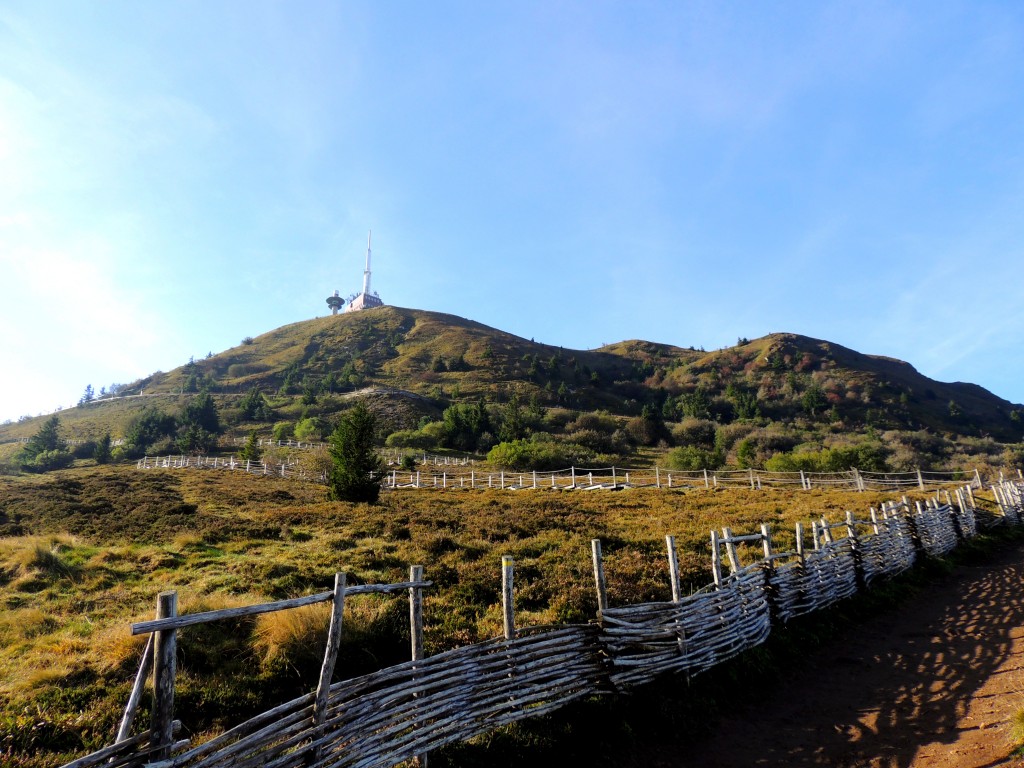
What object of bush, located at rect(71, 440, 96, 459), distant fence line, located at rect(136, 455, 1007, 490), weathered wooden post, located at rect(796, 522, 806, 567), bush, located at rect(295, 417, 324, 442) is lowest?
weathered wooden post, located at rect(796, 522, 806, 567)

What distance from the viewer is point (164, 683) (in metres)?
3.72

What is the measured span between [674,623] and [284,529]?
1397 cm

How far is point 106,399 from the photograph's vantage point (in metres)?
114

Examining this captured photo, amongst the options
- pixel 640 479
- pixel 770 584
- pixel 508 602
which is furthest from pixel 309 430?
pixel 508 602

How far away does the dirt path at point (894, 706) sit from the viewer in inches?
235

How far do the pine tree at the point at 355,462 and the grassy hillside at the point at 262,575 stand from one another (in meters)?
1.46

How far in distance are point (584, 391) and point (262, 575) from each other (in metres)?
96.8

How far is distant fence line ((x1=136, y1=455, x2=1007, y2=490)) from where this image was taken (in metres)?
31.7

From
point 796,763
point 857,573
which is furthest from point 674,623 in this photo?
point 857,573

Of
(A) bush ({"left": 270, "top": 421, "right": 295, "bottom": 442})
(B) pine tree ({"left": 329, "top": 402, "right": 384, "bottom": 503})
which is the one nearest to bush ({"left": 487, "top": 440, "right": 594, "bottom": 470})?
(B) pine tree ({"left": 329, "top": 402, "right": 384, "bottom": 503})

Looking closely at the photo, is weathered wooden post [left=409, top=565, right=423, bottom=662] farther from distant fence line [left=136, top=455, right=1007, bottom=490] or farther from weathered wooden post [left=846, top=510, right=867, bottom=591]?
distant fence line [left=136, top=455, right=1007, bottom=490]

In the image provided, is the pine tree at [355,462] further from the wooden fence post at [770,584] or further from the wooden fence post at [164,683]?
the wooden fence post at [164,683]

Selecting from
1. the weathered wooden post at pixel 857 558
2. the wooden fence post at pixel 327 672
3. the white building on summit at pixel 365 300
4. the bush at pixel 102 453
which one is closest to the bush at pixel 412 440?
the bush at pixel 102 453

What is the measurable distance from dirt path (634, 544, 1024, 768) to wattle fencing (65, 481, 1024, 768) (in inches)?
40.6
